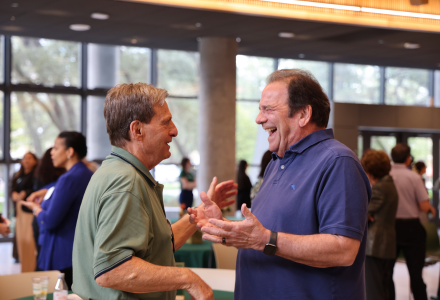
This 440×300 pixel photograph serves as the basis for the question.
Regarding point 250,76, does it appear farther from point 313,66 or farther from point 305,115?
point 305,115

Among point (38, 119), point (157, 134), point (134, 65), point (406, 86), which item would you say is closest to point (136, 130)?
point (157, 134)

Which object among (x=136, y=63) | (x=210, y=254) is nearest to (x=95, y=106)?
(x=136, y=63)

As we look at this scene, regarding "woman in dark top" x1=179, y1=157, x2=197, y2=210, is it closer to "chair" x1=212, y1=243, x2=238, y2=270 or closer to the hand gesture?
"chair" x1=212, y1=243, x2=238, y2=270

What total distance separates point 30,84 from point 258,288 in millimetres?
9322

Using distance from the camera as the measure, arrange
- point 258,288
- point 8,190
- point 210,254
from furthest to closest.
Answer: point 8,190 < point 210,254 < point 258,288

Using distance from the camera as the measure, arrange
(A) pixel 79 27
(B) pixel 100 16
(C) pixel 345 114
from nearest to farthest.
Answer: (B) pixel 100 16 < (A) pixel 79 27 < (C) pixel 345 114

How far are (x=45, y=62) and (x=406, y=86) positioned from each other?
9392 mm

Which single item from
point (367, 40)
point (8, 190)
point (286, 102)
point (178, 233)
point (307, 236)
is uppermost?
point (367, 40)

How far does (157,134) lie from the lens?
1760mm

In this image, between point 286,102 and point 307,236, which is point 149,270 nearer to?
point 307,236

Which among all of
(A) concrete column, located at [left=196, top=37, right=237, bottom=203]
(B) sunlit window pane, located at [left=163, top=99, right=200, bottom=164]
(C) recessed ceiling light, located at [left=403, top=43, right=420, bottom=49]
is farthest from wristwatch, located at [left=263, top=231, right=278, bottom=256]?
(B) sunlit window pane, located at [left=163, top=99, right=200, bottom=164]

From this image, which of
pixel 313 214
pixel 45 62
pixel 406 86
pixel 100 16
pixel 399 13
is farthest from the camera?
pixel 406 86

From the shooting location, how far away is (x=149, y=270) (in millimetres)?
1496

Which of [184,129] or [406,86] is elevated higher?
[406,86]
